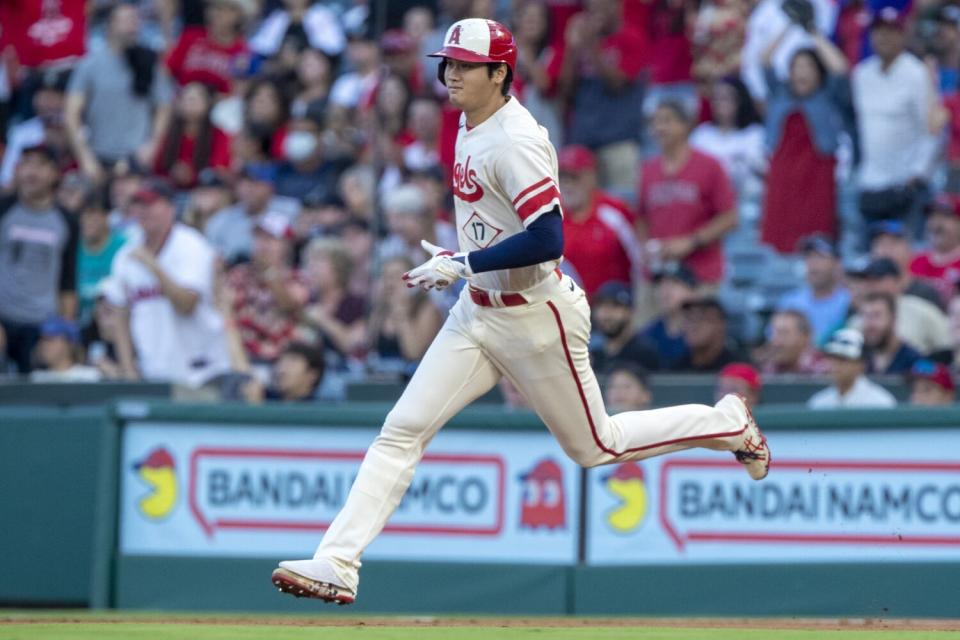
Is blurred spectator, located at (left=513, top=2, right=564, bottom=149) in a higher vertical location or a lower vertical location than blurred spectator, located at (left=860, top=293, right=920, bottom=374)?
higher

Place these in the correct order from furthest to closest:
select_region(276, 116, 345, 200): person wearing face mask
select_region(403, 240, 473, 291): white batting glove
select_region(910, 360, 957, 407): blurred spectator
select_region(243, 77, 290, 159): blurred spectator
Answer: select_region(243, 77, 290, 159): blurred spectator → select_region(276, 116, 345, 200): person wearing face mask → select_region(910, 360, 957, 407): blurred spectator → select_region(403, 240, 473, 291): white batting glove

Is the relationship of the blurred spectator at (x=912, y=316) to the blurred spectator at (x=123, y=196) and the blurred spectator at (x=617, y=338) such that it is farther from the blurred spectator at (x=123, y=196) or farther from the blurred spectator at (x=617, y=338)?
the blurred spectator at (x=123, y=196)

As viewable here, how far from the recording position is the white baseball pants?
6336mm

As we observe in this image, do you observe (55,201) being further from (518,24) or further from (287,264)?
(518,24)

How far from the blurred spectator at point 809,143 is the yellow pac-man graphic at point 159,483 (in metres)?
4.99

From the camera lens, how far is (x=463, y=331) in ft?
21.4

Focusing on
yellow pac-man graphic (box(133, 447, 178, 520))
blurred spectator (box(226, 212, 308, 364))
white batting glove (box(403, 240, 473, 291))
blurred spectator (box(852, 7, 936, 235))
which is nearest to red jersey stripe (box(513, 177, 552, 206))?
white batting glove (box(403, 240, 473, 291))

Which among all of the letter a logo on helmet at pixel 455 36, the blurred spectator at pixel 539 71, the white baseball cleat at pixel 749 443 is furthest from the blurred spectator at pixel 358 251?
the letter a logo on helmet at pixel 455 36

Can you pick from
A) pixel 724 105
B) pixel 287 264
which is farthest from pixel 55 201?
pixel 724 105

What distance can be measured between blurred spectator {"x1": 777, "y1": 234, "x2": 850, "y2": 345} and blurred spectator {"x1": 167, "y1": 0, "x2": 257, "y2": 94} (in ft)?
21.0

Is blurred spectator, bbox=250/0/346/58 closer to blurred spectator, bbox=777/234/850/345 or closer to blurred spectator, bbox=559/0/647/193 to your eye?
blurred spectator, bbox=559/0/647/193

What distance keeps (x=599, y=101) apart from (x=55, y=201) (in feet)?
14.3

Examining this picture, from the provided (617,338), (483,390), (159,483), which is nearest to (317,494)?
(159,483)

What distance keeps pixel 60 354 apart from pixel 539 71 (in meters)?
4.35
